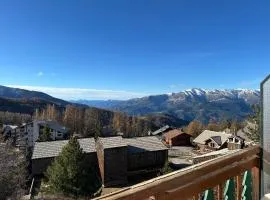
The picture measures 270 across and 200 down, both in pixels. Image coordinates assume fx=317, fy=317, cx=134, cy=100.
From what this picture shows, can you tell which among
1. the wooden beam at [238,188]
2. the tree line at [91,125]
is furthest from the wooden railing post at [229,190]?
the tree line at [91,125]

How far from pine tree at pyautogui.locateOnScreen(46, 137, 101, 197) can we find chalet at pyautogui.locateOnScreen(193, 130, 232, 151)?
30.4 m

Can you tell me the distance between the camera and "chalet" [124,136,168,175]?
124 ft

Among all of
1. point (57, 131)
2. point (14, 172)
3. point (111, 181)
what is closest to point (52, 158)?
point (111, 181)

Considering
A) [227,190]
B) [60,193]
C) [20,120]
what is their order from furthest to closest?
1. [20,120]
2. [60,193]
3. [227,190]

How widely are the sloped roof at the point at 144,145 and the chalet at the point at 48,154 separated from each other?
15.2 ft

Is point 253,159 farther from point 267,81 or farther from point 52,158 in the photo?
point 52,158

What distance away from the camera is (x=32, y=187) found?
33250 mm

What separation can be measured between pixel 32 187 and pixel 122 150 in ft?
33.6

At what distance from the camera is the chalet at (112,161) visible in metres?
34.2

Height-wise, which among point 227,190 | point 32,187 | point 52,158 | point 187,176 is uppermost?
point 187,176

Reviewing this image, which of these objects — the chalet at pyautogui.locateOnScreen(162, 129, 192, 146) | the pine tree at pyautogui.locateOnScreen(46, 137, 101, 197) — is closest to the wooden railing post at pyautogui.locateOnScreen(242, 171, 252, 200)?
the pine tree at pyautogui.locateOnScreen(46, 137, 101, 197)

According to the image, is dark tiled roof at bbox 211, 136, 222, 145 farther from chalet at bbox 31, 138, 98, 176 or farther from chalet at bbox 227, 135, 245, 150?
→ chalet at bbox 31, 138, 98, 176

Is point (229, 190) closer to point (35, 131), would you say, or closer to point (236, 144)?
point (236, 144)

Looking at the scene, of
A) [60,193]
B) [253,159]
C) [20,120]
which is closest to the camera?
[253,159]
